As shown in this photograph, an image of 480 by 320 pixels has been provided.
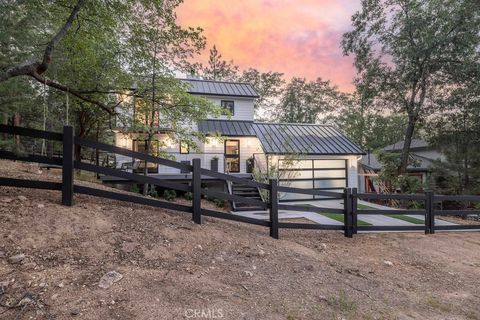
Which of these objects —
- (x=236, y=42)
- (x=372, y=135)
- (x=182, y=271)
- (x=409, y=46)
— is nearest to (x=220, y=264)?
(x=182, y=271)

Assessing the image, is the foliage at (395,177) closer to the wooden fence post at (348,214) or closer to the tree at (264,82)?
the wooden fence post at (348,214)

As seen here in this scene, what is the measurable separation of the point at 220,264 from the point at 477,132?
699 inches

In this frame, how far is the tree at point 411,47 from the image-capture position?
14062mm

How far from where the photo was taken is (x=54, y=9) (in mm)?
6301

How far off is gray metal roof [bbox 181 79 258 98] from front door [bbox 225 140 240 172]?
3.44 meters

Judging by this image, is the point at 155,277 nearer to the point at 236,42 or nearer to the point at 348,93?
the point at 236,42

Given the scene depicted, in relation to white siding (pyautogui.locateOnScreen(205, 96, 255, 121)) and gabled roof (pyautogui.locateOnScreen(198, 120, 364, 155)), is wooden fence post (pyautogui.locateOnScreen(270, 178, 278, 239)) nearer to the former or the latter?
gabled roof (pyautogui.locateOnScreen(198, 120, 364, 155))

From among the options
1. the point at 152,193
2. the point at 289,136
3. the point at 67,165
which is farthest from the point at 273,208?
the point at 289,136

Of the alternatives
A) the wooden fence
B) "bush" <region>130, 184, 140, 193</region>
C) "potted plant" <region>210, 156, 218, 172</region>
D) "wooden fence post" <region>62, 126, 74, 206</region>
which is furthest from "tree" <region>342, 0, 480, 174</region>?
"wooden fence post" <region>62, 126, 74, 206</region>

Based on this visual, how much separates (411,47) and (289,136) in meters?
8.03

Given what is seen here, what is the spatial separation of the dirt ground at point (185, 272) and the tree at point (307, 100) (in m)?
28.4

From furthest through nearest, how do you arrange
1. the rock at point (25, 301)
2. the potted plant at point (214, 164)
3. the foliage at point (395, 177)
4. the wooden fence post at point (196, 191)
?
the potted plant at point (214, 164), the foliage at point (395, 177), the wooden fence post at point (196, 191), the rock at point (25, 301)

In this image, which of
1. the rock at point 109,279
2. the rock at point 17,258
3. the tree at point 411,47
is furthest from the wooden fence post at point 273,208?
the tree at point 411,47

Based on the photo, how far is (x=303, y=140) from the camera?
56.3 ft
